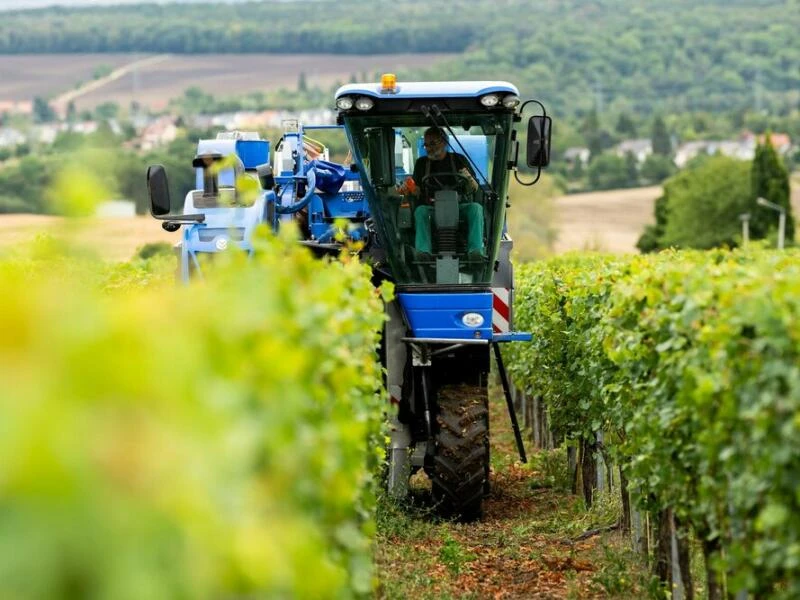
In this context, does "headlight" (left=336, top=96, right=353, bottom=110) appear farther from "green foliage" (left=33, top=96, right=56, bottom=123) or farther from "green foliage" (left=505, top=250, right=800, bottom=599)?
"green foliage" (left=33, top=96, right=56, bottom=123)

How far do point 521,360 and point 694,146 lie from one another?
169m

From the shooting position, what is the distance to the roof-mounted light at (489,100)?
1141 centimetres

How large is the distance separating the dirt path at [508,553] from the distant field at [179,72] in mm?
112107

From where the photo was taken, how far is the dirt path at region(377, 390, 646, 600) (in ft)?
29.8

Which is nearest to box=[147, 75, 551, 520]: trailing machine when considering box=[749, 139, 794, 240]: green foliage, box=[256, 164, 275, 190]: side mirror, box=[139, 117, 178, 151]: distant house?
box=[256, 164, 275, 190]: side mirror

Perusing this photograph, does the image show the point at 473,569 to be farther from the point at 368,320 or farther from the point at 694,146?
the point at 694,146

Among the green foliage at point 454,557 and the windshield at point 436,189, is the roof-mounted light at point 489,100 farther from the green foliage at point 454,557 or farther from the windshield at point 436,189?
the green foliage at point 454,557

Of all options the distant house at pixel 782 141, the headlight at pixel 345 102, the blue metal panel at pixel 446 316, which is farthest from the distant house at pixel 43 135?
the distant house at pixel 782 141

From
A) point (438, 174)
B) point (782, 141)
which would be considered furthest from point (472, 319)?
point (782, 141)

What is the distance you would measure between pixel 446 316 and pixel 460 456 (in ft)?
3.66

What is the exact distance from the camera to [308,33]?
609 ft

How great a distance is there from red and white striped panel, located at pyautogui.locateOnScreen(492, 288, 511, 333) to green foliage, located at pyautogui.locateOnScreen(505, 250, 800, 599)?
2.12m

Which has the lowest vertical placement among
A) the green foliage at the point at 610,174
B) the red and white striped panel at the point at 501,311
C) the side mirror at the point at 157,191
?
the green foliage at the point at 610,174

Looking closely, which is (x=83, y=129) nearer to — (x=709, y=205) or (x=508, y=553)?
(x=508, y=553)
